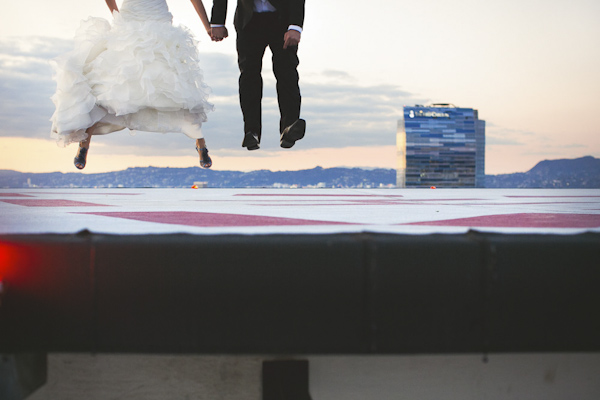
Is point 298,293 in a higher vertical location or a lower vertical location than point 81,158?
lower

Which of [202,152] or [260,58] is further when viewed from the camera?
[202,152]

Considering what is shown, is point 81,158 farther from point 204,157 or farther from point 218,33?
point 218,33

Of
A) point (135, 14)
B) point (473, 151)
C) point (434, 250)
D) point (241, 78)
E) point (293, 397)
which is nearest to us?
point (434, 250)

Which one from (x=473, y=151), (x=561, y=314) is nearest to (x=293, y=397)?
(x=561, y=314)

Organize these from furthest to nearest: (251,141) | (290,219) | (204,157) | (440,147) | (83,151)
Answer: (440,147) → (204,157) → (83,151) → (251,141) → (290,219)

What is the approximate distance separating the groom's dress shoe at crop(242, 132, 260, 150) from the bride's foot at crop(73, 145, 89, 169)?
1.93m

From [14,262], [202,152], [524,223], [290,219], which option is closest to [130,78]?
[202,152]

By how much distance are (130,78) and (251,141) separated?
1827 millimetres

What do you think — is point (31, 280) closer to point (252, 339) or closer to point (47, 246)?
point (47, 246)

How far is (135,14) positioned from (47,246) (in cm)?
424

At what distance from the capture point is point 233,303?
3.73 feet

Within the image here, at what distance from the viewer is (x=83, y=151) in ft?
15.8

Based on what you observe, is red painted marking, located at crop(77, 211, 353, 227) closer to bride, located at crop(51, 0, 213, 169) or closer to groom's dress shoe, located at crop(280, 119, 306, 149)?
groom's dress shoe, located at crop(280, 119, 306, 149)

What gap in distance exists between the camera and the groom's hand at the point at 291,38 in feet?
10.6
